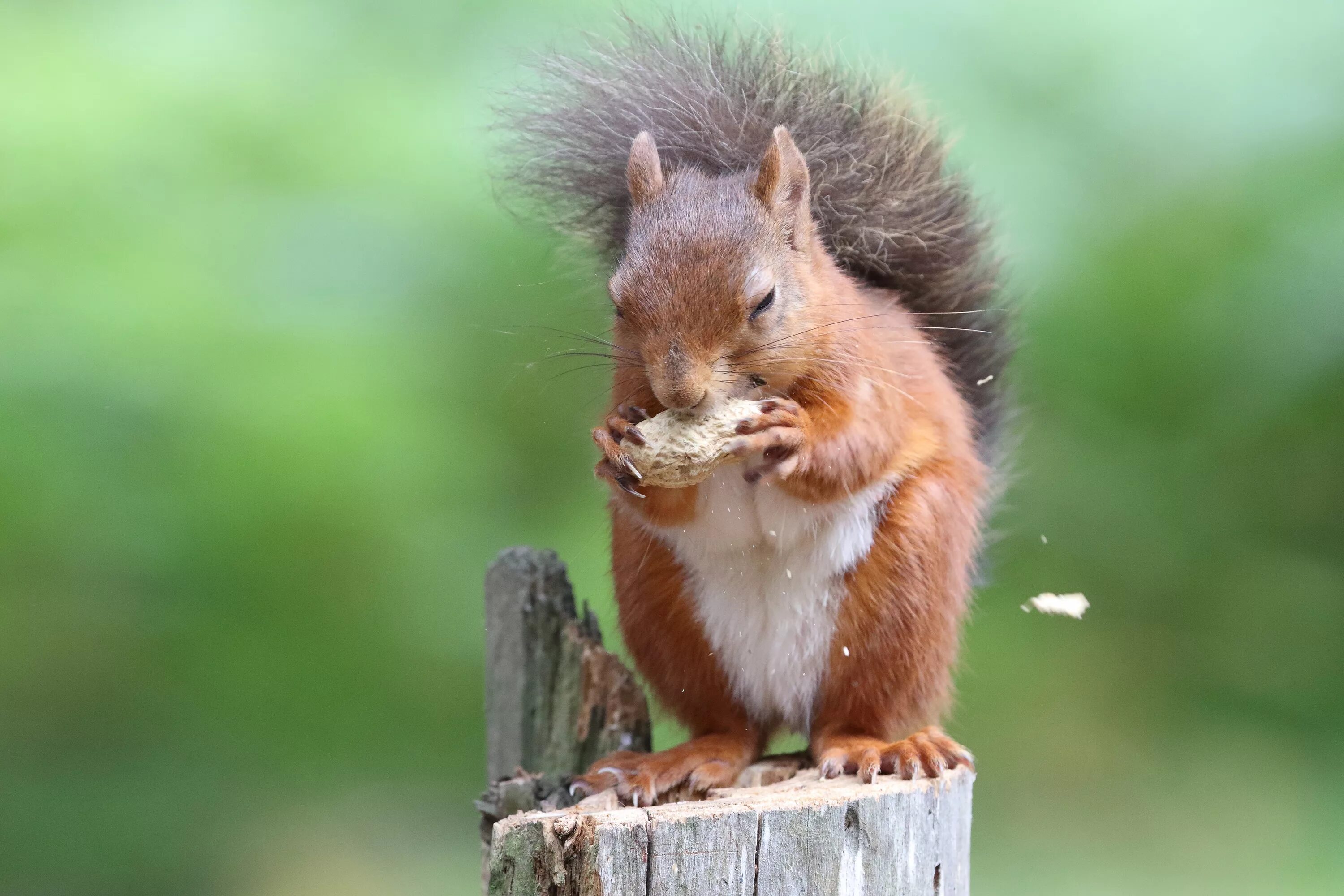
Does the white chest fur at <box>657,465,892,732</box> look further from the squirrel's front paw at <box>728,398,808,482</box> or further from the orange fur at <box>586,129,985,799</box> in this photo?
the squirrel's front paw at <box>728,398,808,482</box>

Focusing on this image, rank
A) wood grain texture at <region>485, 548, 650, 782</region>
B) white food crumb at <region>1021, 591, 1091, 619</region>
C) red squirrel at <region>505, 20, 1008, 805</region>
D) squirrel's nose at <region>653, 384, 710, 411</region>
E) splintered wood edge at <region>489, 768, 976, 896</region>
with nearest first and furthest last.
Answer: splintered wood edge at <region>489, 768, 976, 896</region> → squirrel's nose at <region>653, 384, 710, 411</region> → red squirrel at <region>505, 20, 1008, 805</region> → white food crumb at <region>1021, 591, 1091, 619</region> → wood grain texture at <region>485, 548, 650, 782</region>

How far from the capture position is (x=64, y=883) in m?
2.97

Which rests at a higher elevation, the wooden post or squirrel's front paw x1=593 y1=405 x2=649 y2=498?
squirrel's front paw x1=593 y1=405 x2=649 y2=498

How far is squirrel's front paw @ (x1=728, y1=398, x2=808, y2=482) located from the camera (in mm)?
1611

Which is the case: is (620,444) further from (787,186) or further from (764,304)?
(787,186)

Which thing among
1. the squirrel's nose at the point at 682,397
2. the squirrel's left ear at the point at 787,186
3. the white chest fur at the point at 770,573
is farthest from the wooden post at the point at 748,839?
the squirrel's left ear at the point at 787,186

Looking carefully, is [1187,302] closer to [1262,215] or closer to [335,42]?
[1262,215]

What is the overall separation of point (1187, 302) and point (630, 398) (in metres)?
2.13

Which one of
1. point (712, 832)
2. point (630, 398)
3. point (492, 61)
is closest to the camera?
point (712, 832)

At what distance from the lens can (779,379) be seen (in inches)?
68.6

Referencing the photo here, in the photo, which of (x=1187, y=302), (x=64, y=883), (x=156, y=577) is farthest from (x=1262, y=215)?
(x=64, y=883)

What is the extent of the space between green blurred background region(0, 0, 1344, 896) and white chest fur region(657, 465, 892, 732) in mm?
806

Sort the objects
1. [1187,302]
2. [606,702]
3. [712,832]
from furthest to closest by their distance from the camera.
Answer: [1187,302]
[606,702]
[712,832]

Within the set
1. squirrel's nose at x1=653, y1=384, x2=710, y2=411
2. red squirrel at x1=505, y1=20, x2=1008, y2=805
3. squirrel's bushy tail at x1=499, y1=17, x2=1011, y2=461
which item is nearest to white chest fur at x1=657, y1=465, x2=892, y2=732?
red squirrel at x1=505, y1=20, x2=1008, y2=805
